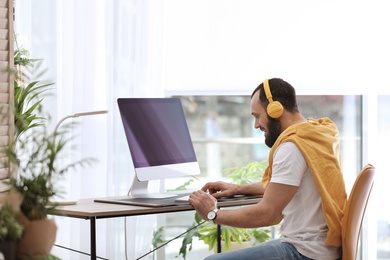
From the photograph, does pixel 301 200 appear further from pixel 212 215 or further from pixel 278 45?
pixel 278 45

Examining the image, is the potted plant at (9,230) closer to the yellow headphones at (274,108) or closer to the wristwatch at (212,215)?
the wristwatch at (212,215)

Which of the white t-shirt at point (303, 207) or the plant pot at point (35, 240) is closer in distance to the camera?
the plant pot at point (35, 240)

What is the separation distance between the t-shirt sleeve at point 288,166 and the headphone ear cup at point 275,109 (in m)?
0.20

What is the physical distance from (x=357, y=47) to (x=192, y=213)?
1.45 metres

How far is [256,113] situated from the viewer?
2959 mm

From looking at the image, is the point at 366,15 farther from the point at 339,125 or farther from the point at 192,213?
the point at 192,213

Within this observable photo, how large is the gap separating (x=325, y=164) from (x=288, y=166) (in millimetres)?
150

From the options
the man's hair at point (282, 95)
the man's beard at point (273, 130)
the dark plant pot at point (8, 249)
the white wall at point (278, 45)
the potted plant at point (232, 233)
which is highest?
the white wall at point (278, 45)

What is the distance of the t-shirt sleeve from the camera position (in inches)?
103

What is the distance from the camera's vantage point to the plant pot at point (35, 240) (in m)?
1.41

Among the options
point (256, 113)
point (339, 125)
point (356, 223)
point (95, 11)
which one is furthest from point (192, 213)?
point (356, 223)

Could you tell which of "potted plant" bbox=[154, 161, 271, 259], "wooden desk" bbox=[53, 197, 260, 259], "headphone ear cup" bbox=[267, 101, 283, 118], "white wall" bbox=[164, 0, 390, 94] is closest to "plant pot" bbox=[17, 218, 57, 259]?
"wooden desk" bbox=[53, 197, 260, 259]

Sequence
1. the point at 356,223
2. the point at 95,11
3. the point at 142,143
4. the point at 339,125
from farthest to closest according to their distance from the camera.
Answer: the point at 339,125 → the point at 95,11 → the point at 142,143 → the point at 356,223

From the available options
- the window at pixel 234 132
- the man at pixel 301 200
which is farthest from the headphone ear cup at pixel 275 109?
the window at pixel 234 132
